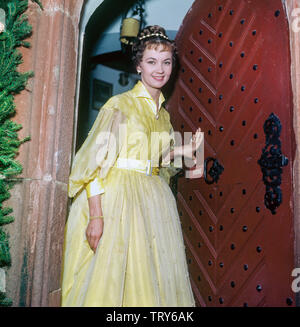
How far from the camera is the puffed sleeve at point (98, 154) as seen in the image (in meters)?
1.85

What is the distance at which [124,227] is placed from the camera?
181 cm

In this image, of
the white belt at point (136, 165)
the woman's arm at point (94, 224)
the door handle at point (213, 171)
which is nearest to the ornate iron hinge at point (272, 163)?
the door handle at point (213, 171)

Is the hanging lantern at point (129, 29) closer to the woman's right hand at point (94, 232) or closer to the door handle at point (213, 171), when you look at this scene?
the door handle at point (213, 171)

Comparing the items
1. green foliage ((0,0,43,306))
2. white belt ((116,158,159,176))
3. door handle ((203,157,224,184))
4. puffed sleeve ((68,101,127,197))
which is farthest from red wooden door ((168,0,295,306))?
green foliage ((0,0,43,306))

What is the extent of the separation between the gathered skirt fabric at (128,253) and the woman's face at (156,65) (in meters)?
0.57

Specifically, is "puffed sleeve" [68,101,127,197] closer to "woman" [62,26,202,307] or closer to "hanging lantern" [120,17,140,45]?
"woman" [62,26,202,307]

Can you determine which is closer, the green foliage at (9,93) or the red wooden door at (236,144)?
the green foliage at (9,93)

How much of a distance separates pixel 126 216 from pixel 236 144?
90 cm

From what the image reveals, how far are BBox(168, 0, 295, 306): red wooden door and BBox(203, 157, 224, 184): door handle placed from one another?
25mm

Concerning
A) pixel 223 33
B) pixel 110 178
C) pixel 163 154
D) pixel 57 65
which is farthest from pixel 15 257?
pixel 223 33

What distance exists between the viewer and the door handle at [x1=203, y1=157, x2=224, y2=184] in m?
2.41

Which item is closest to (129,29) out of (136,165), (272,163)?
(136,165)

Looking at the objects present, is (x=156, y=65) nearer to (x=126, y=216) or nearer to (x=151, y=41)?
(x=151, y=41)
